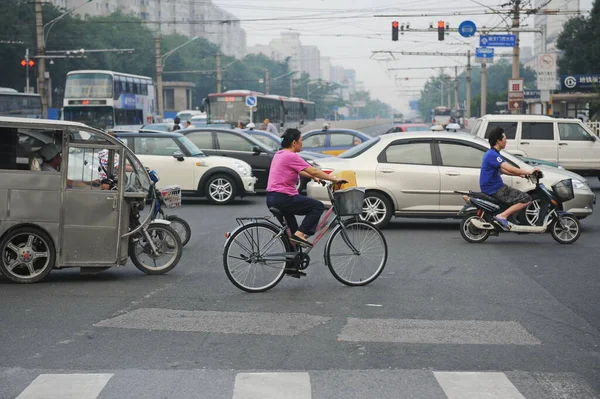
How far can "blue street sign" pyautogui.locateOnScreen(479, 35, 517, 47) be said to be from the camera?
3919 cm

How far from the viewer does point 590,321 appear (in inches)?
332

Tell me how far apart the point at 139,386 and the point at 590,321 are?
13.5 feet

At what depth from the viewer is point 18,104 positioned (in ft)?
145

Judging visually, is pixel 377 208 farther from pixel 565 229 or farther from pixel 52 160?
pixel 52 160

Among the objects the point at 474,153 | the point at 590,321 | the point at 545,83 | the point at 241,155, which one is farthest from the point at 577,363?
the point at 545,83

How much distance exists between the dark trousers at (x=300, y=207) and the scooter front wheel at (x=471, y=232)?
15.1 ft

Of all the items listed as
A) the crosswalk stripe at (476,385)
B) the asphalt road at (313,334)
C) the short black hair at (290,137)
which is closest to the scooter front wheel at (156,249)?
the asphalt road at (313,334)

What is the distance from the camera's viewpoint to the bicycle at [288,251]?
9727mm

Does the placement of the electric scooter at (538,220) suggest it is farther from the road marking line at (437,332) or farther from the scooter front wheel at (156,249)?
the road marking line at (437,332)

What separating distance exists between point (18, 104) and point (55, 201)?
35.5 meters

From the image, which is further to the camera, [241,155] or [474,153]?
[241,155]

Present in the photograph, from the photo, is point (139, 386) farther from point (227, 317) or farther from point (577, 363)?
point (577, 363)

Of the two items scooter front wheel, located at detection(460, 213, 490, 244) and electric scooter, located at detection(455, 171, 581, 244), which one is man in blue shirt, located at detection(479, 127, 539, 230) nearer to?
electric scooter, located at detection(455, 171, 581, 244)

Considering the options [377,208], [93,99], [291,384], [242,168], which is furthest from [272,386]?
[93,99]
